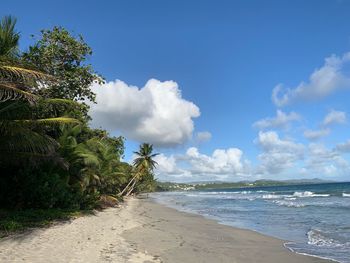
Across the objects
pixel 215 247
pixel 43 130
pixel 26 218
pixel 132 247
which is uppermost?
pixel 43 130

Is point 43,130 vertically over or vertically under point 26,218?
over

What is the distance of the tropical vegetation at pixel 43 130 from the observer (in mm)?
11414

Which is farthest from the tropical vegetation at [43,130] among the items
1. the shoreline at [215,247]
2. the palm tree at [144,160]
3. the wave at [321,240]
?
the palm tree at [144,160]

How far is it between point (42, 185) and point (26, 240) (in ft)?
19.1

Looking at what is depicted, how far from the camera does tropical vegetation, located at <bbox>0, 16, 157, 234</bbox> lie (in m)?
11.4

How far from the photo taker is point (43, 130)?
1488cm

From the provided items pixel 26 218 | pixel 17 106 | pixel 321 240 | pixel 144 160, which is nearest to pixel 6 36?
pixel 17 106

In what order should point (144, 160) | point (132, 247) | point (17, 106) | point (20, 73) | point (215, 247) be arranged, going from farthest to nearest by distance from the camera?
point (144, 160) → point (215, 247) → point (17, 106) → point (132, 247) → point (20, 73)

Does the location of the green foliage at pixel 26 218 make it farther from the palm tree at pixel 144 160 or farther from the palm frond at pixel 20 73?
the palm tree at pixel 144 160

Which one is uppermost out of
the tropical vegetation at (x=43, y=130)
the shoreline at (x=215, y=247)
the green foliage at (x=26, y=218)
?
the tropical vegetation at (x=43, y=130)

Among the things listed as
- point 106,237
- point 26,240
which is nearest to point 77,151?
point 106,237

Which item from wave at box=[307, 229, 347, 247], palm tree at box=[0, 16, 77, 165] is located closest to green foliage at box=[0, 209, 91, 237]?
palm tree at box=[0, 16, 77, 165]

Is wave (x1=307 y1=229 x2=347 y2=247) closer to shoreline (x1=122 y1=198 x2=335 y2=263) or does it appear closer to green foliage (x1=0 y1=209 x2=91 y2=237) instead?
shoreline (x1=122 y1=198 x2=335 y2=263)

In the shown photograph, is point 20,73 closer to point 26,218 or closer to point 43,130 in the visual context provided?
→ point 43,130
